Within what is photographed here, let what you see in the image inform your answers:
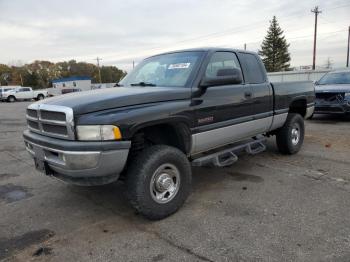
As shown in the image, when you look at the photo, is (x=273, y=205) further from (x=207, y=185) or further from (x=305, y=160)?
(x=305, y=160)

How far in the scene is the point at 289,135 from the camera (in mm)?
6258

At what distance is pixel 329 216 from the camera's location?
3.74 metres

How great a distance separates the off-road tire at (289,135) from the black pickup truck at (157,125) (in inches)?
34.0

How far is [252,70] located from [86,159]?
3211 millimetres

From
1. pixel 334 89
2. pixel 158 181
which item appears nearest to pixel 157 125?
pixel 158 181

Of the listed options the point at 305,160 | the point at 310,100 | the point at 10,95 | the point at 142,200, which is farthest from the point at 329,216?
→ the point at 10,95

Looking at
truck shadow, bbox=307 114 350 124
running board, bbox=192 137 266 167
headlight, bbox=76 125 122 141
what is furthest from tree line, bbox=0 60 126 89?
headlight, bbox=76 125 122 141

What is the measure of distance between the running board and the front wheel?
0.43 metres

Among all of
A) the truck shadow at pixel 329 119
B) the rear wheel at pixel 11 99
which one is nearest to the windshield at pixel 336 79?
the truck shadow at pixel 329 119

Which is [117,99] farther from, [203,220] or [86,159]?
[203,220]

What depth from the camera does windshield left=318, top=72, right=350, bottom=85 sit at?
11.3m

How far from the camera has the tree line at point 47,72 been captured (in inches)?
3477

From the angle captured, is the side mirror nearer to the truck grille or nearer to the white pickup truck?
the truck grille

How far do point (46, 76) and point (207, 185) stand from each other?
10114cm
